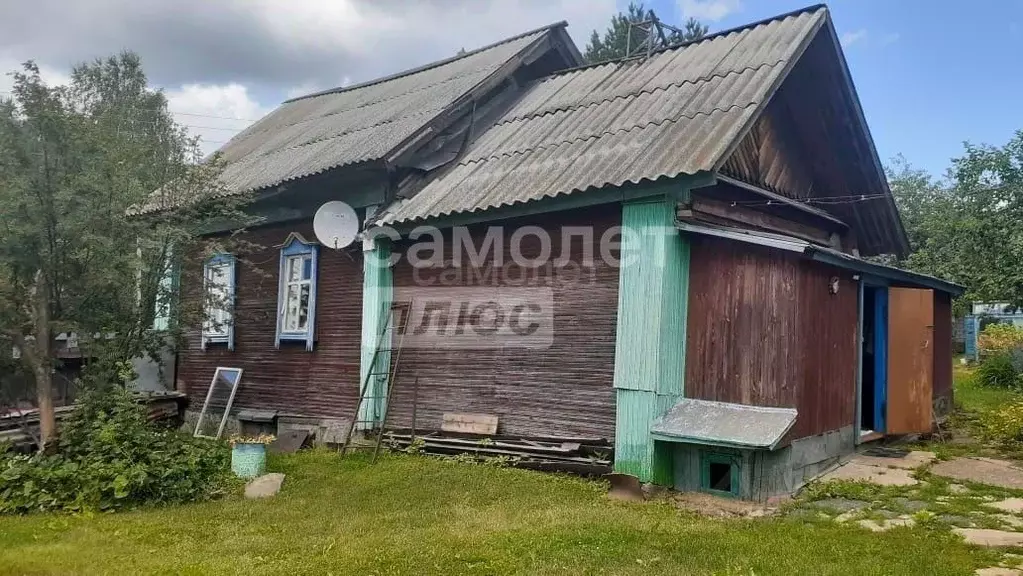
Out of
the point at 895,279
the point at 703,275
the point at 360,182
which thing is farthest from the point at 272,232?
the point at 895,279

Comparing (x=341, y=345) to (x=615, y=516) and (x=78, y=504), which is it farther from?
(x=615, y=516)

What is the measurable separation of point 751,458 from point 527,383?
7.81 ft

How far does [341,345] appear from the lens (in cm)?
969

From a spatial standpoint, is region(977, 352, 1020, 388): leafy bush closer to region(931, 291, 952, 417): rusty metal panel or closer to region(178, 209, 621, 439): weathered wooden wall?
region(931, 291, 952, 417): rusty metal panel

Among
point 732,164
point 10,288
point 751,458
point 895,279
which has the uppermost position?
point 732,164

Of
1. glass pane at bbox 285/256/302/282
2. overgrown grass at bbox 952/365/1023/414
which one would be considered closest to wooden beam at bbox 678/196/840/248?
overgrown grass at bbox 952/365/1023/414

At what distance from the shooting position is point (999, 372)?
16.5 metres

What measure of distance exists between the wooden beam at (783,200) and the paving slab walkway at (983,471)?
318cm

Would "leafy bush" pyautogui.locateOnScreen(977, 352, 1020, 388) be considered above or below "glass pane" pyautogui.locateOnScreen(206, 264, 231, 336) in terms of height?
below

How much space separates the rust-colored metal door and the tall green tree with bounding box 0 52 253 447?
28.1 feet

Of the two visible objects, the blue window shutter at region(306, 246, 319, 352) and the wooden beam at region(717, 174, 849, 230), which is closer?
the wooden beam at region(717, 174, 849, 230)

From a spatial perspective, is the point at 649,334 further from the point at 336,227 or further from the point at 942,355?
the point at 942,355

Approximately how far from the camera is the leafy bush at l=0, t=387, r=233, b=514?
264 inches

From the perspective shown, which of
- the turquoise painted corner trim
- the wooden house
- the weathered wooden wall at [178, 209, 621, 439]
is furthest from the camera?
the turquoise painted corner trim
